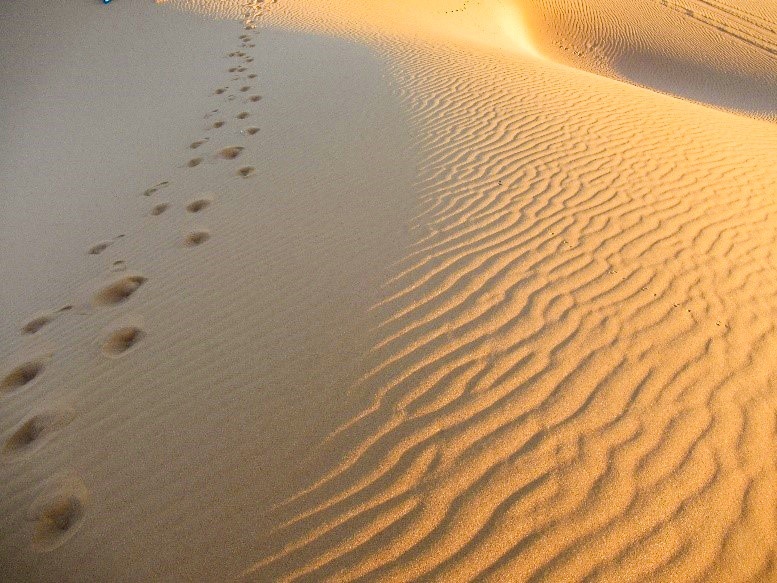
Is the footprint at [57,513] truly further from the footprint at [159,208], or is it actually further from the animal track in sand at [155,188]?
the animal track in sand at [155,188]

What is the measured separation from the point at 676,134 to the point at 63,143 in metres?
8.95

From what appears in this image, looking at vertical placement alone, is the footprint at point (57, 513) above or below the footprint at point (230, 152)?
below

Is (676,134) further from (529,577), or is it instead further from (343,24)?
(343,24)

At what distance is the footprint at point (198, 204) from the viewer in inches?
187

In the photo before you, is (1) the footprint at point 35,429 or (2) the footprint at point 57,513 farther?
(1) the footprint at point 35,429

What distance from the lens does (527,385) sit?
2.63 meters

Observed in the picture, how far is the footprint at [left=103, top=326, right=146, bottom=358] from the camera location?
323 centimetres

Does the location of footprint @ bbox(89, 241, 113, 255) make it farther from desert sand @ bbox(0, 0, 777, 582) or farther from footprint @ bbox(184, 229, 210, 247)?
footprint @ bbox(184, 229, 210, 247)

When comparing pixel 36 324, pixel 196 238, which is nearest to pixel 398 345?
pixel 196 238

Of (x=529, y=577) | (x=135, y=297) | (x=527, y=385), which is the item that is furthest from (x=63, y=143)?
(x=529, y=577)

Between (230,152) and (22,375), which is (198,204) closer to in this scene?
(230,152)

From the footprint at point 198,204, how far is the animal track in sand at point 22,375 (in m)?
2.01

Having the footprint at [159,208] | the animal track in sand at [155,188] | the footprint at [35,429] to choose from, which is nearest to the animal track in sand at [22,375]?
the footprint at [35,429]

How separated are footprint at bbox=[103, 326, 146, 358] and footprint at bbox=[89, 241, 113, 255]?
1.46 metres
